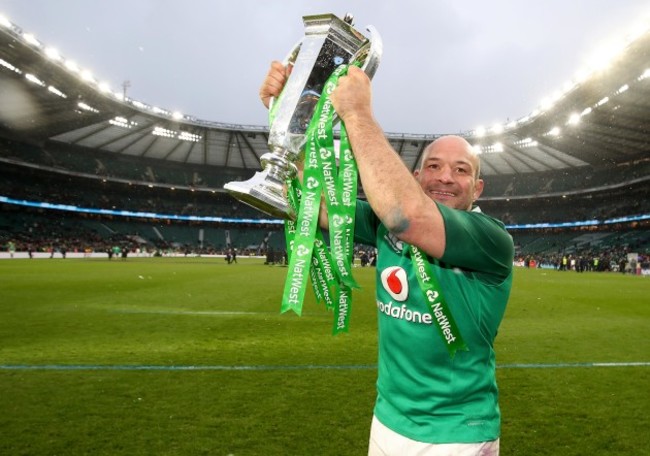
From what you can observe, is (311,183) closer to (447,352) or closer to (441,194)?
(441,194)

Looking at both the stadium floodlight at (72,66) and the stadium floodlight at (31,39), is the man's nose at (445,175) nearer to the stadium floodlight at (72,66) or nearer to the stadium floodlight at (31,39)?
the stadium floodlight at (31,39)

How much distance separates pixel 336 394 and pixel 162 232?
2544 inches

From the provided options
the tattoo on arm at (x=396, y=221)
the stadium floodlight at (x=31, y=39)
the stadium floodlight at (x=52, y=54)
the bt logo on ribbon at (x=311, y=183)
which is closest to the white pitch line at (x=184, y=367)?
the bt logo on ribbon at (x=311, y=183)

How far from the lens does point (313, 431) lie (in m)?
3.94

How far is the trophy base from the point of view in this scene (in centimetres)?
166

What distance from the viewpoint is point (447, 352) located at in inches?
70.5

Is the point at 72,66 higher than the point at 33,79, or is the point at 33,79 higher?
the point at 72,66

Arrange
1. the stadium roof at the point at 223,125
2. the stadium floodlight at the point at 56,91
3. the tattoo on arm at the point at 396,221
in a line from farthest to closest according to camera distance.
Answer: the stadium floodlight at the point at 56,91, the stadium roof at the point at 223,125, the tattoo on arm at the point at 396,221

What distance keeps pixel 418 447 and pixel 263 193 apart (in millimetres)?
1098

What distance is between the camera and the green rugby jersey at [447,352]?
174cm

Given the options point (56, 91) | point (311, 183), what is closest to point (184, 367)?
point (311, 183)

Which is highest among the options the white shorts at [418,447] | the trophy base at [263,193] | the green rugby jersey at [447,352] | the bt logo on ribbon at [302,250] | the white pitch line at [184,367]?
the trophy base at [263,193]

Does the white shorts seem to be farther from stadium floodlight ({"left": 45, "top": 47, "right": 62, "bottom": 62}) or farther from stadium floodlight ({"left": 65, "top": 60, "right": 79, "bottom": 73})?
stadium floodlight ({"left": 65, "top": 60, "right": 79, "bottom": 73})

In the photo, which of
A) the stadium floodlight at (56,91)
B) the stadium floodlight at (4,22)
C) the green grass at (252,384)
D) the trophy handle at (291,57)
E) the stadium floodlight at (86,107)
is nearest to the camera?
the trophy handle at (291,57)
